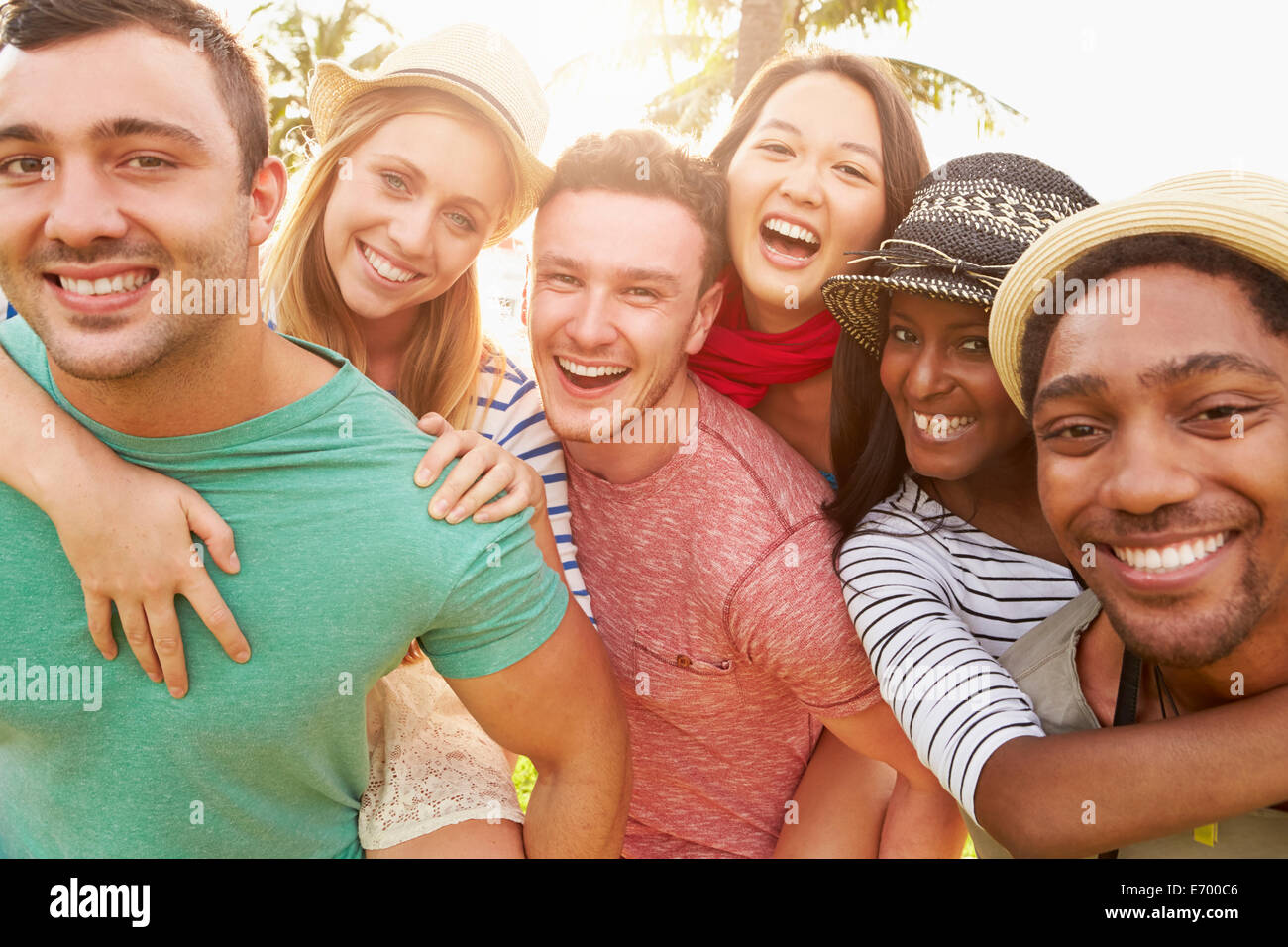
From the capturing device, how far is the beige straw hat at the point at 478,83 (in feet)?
11.2

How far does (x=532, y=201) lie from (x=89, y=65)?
1.62 meters

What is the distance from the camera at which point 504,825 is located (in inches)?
108

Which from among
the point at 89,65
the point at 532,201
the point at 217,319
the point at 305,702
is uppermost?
the point at 532,201

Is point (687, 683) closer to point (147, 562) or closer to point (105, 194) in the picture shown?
point (147, 562)

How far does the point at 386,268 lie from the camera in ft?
11.6

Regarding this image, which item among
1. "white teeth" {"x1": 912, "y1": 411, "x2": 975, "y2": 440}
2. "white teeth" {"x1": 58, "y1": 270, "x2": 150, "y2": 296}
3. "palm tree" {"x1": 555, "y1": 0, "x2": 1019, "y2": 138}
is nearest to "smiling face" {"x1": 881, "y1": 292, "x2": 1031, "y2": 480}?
"white teeth" {"x1": 912, "y1": 411, "x2": 975, "y2": 440}

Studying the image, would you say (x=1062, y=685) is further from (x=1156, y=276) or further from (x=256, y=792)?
(x=256, y=792)

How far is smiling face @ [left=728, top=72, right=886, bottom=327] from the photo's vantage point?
3.55 meters

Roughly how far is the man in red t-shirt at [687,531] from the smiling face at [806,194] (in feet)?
0.46

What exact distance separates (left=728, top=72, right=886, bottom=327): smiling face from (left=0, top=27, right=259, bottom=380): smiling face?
6.23 ft

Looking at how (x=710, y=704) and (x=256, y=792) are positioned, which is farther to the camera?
(x=710, y=704)

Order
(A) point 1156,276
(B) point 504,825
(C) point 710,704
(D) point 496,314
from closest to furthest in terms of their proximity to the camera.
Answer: (A) point 1156,276 → (B) point 504,825 → (C) point 710,704 → (D) point 496,314

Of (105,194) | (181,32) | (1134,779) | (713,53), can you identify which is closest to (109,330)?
(105,194)
